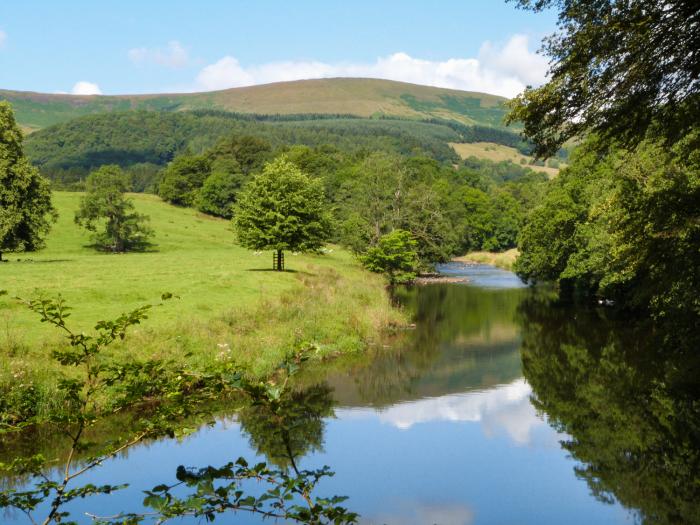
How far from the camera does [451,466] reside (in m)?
19.5

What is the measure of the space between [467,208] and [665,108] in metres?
109

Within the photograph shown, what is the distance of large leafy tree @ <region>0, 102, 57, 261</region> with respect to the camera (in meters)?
45.1

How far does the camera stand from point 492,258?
355ft

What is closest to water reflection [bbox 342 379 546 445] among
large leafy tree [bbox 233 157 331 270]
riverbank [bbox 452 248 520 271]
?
large leafy tree [bbox 233 157 331 270]

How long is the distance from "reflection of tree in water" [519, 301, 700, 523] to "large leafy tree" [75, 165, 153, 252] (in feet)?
163

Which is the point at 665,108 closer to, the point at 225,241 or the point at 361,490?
the point at 361,490

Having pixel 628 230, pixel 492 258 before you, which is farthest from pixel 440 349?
pixel 492 258

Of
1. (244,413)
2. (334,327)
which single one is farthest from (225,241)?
(244,413)

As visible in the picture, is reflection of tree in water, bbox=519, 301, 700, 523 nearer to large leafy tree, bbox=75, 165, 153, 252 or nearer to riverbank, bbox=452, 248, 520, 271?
large leafy tree, bbox=75, 165, 153, 252

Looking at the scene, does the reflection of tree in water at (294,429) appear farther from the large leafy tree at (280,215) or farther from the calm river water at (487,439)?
the large leafy tree at (280,215)

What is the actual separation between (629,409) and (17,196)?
139 feet

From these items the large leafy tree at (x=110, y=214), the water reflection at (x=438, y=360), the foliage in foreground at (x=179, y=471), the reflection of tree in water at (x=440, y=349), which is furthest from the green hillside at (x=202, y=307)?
the large leafy tree at (x=110, y=214)

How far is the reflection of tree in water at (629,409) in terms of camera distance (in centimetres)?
1674

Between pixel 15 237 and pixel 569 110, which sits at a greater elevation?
pixel 569 110
